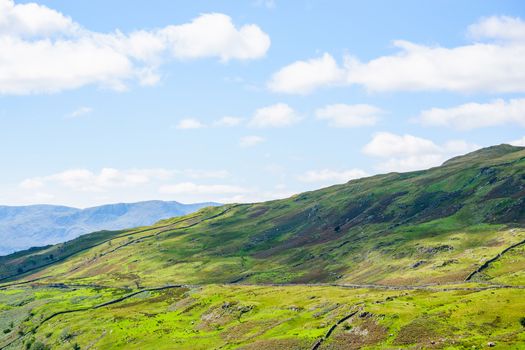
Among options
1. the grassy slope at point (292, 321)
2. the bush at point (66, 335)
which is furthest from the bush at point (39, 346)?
the bush at point (66, 335)

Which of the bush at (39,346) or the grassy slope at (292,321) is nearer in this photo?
the grassy slope at (292,321)

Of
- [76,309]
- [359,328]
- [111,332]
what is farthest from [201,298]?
[359,328]

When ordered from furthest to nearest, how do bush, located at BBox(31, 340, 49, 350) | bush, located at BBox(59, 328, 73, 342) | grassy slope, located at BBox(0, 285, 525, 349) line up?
bush, located at BBox(59, 328, 73, 342) → bush, located at BBox(31, 340, 49, 350) → grassy slope, located at BBox(0, 285, 525, 349)

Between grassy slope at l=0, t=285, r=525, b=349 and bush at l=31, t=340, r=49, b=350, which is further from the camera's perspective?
bush at l=31, t=340, r=49, b=350

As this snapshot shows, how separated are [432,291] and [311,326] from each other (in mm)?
33129

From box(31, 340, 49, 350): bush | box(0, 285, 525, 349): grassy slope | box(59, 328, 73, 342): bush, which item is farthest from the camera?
box(59, 328, 73, 342): bush

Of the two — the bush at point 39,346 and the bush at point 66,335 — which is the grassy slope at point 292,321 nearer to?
the bush at point 66,335

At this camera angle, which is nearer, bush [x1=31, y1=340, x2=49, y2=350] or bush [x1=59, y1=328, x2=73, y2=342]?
bush [x1=31, y1=340, x2=49, y2=350]

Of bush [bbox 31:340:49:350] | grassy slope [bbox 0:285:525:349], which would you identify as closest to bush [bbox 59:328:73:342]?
grassy slope [bbox 0:285:525:349]

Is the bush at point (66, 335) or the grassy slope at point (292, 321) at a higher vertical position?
the bush at point (66, 335)

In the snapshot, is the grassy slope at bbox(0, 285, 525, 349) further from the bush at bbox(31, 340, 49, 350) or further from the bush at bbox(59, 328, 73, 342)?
the bush at bbox(31, 340, 49, 350)

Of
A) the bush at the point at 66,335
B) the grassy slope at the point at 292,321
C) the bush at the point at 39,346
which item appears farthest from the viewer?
the bush at the point at 66,335

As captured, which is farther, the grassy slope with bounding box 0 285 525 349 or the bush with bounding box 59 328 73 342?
the bush with bounding box 59 328 73 342

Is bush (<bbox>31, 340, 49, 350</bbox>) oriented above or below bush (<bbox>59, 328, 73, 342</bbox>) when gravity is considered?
below
